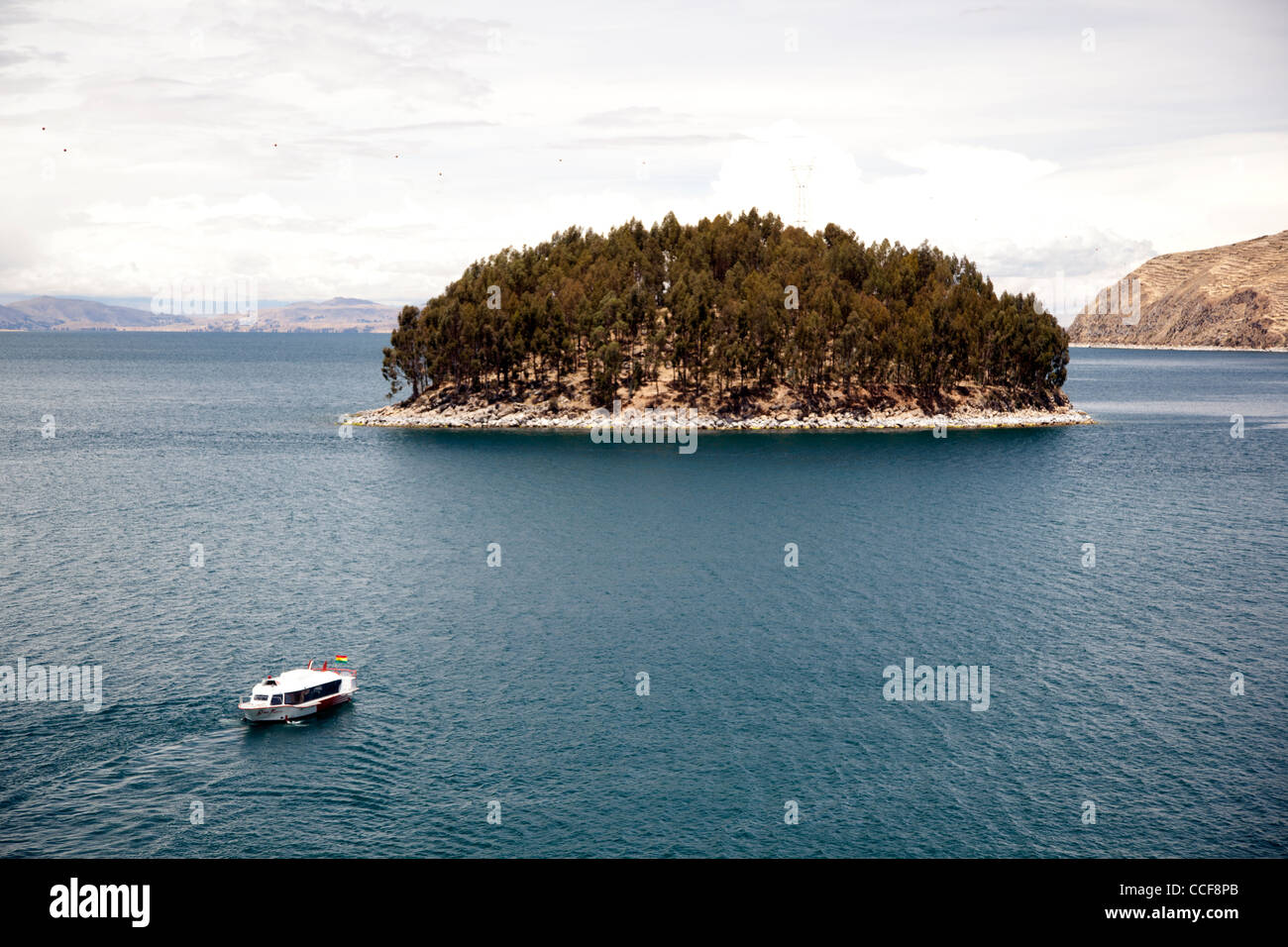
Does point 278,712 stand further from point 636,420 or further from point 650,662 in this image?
point 636,420

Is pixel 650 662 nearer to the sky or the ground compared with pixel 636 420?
nearer to the ground

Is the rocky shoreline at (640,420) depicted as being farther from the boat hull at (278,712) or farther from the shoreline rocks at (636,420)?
the boat hull at (278,712)

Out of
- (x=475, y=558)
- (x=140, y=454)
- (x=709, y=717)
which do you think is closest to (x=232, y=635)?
(x=475, y=558)

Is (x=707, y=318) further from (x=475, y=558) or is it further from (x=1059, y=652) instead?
(x=1059, y=652)

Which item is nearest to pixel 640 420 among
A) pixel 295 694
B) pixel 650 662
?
pixel 650 662

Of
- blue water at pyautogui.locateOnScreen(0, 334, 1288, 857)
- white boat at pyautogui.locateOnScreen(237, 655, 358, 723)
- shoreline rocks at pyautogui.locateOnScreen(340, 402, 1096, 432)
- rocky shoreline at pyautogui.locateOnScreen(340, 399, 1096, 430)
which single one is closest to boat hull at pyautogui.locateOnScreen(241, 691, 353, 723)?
white boat at pyautogui.locateOnScreen(237, 655, 358, 723)

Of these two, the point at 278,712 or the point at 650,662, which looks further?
the point at 650,662
